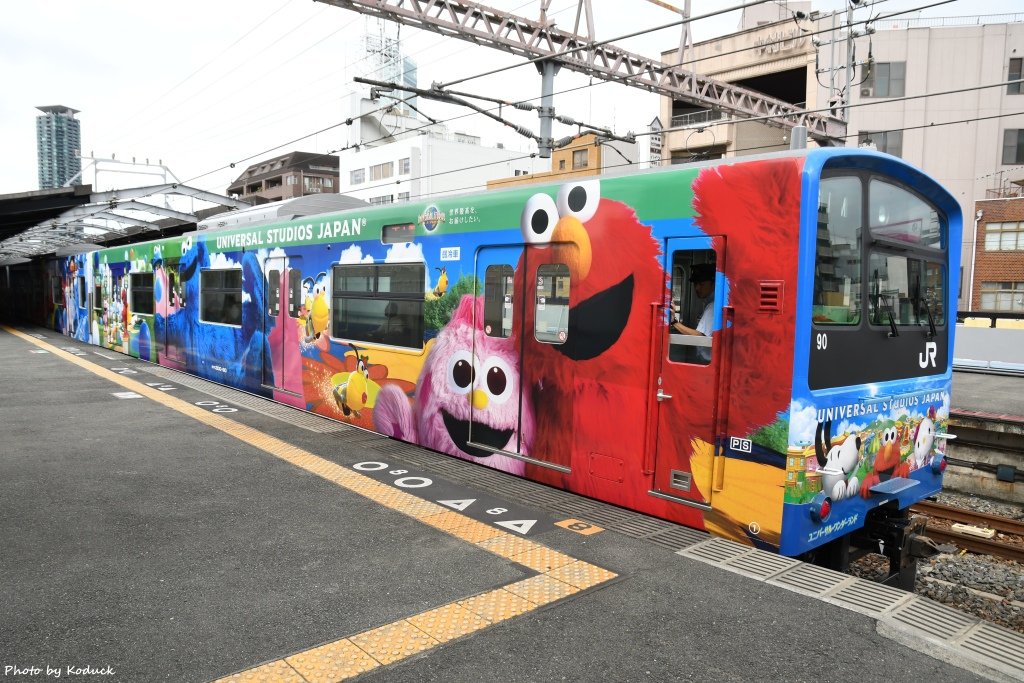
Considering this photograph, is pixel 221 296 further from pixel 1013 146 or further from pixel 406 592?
pixel 1013 146

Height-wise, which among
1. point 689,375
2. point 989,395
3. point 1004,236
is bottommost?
point 989,395

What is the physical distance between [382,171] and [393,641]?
2373 inches

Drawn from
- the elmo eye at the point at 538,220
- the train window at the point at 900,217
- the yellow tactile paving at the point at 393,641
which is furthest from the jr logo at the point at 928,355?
the yellow tactile paving at the point at 393,641

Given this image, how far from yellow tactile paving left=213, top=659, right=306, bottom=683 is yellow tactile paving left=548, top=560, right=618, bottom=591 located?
1.64 metres

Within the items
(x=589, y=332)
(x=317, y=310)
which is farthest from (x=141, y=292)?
(x=589, y=332)

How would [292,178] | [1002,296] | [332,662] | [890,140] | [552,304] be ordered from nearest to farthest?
[332,662]
[552,304]
[1002,296]
[890,140]
[292,178]

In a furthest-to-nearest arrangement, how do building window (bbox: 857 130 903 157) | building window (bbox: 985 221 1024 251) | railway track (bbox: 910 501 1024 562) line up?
building window (bbox: 857 130 903 157) → building window (bbox: 985 221 1024 251) → railway track (bbox: 910 501 1024 562)

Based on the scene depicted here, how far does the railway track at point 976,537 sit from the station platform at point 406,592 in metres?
3.93

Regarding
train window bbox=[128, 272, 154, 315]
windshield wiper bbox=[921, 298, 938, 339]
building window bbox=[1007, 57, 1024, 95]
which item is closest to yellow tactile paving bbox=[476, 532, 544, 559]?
windshield wiper bbox=[921, 298, 938, 339]

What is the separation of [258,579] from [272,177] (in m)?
84.7

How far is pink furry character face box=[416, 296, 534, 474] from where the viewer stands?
6188 millimetres

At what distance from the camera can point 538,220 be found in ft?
19.2

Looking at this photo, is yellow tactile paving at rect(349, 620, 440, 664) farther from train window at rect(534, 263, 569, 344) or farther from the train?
train window at rect(534, 263, 569, 344)

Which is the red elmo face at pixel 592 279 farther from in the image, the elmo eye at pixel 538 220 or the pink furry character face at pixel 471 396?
the pink furry character face at pixel 471 396
